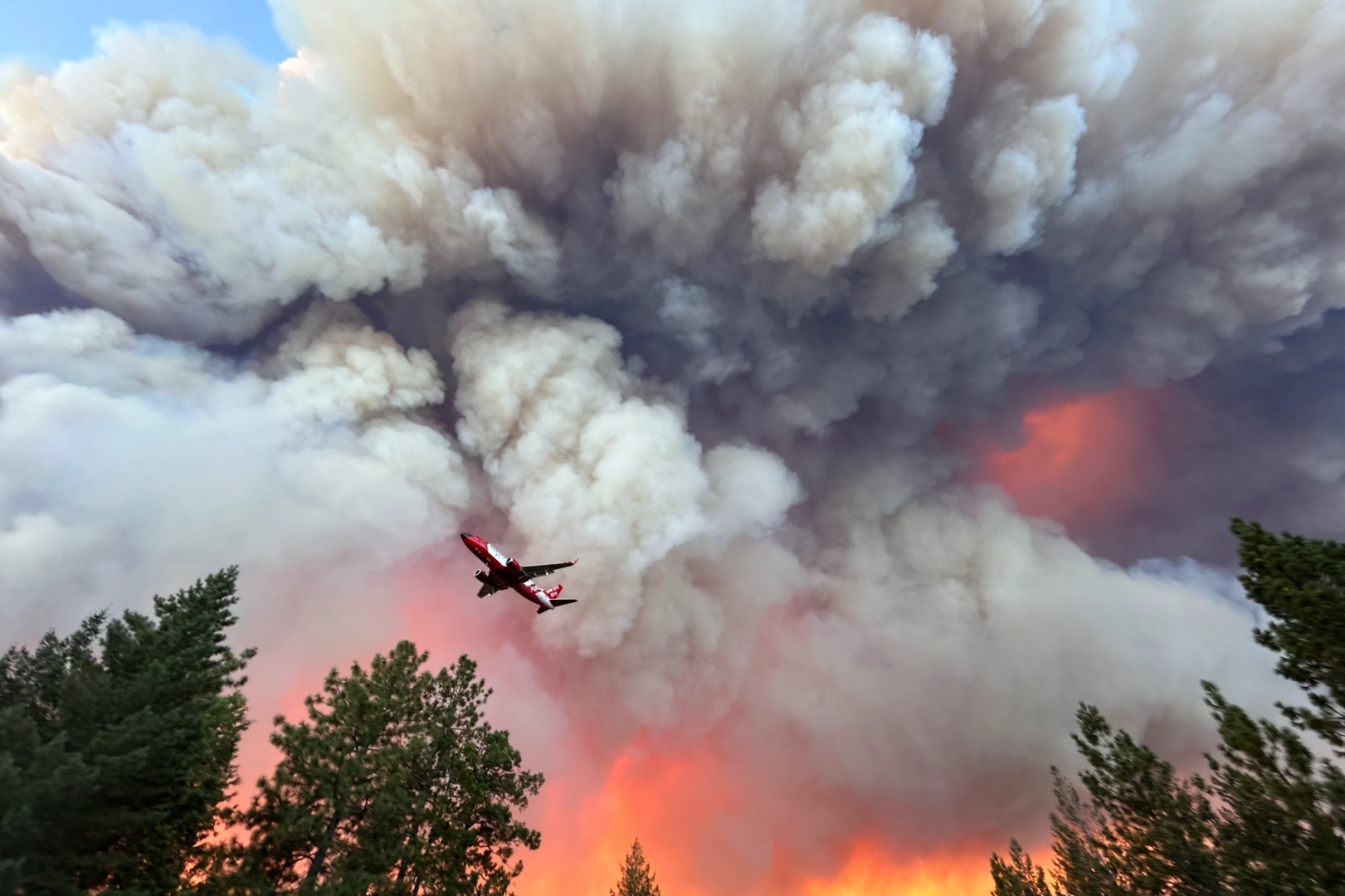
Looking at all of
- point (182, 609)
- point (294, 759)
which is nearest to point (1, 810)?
point (294, 759)

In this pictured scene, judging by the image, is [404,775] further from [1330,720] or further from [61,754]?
[1330,720]

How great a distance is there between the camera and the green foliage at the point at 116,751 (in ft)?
53.6

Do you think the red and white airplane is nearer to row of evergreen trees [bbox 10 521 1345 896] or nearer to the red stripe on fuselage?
the red stripe on fuselage

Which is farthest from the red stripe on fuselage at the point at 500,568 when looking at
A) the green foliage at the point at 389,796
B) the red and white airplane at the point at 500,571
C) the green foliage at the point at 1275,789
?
the green foliage at the point at 1275,789

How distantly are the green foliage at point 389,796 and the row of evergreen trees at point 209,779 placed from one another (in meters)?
0.06

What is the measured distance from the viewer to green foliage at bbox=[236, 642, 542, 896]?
794 inches

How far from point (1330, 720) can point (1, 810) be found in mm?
38704

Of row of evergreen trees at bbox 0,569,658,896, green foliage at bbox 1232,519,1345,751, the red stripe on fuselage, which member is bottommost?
row of evergreen trees at bbox 0,569,658,896

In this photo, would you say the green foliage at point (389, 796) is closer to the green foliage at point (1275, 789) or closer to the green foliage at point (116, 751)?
the green foliage at point (116, 751)

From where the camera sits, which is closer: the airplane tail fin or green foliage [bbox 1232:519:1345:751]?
green foliage [bbox 1232:519:1345:751]

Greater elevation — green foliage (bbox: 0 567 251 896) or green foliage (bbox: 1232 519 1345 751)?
green foliage (bbox: 1232 519 1345 751)

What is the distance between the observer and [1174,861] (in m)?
20.1

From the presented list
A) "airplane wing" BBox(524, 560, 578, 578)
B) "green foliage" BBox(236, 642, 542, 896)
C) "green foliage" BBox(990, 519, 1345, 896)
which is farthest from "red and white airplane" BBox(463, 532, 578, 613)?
"green foliage" BBox(990, 519, 1345, 896)

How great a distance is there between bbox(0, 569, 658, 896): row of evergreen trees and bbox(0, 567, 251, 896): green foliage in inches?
Result: 2.5
